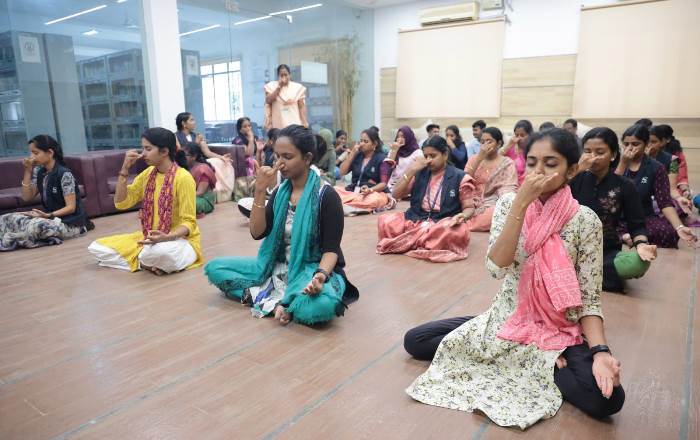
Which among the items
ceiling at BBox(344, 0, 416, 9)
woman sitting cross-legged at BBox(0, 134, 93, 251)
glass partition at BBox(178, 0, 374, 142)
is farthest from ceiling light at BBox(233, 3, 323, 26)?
woman sitting cross-legged at BBox(0, 134, 93, 251)

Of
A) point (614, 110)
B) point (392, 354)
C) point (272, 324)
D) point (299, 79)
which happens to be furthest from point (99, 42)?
point (614, 110)

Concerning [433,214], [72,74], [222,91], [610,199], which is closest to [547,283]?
[610,199]

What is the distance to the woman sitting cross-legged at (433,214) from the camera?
12.0ft

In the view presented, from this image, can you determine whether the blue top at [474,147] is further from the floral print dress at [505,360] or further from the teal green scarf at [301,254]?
the floral print dress at [505,360]

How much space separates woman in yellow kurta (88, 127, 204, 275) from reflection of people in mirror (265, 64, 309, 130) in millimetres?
3321

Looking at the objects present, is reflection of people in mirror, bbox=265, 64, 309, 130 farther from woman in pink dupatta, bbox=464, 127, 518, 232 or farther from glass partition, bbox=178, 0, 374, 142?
woman in pink dupatta, bbox=464, 127, 518, 232

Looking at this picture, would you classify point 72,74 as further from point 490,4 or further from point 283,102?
point 490,4

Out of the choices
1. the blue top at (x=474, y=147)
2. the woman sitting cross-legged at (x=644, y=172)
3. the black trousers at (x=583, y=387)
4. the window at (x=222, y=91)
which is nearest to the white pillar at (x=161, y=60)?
the window at (x=222, y=91)

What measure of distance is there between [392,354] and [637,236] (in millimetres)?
1558

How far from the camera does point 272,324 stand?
2.49 metres

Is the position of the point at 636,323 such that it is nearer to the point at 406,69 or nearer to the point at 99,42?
the point at 99,42

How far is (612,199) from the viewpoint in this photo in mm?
2848

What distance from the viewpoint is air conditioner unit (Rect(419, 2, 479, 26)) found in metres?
8.61

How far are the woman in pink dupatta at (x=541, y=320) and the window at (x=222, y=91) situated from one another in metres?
6.37
